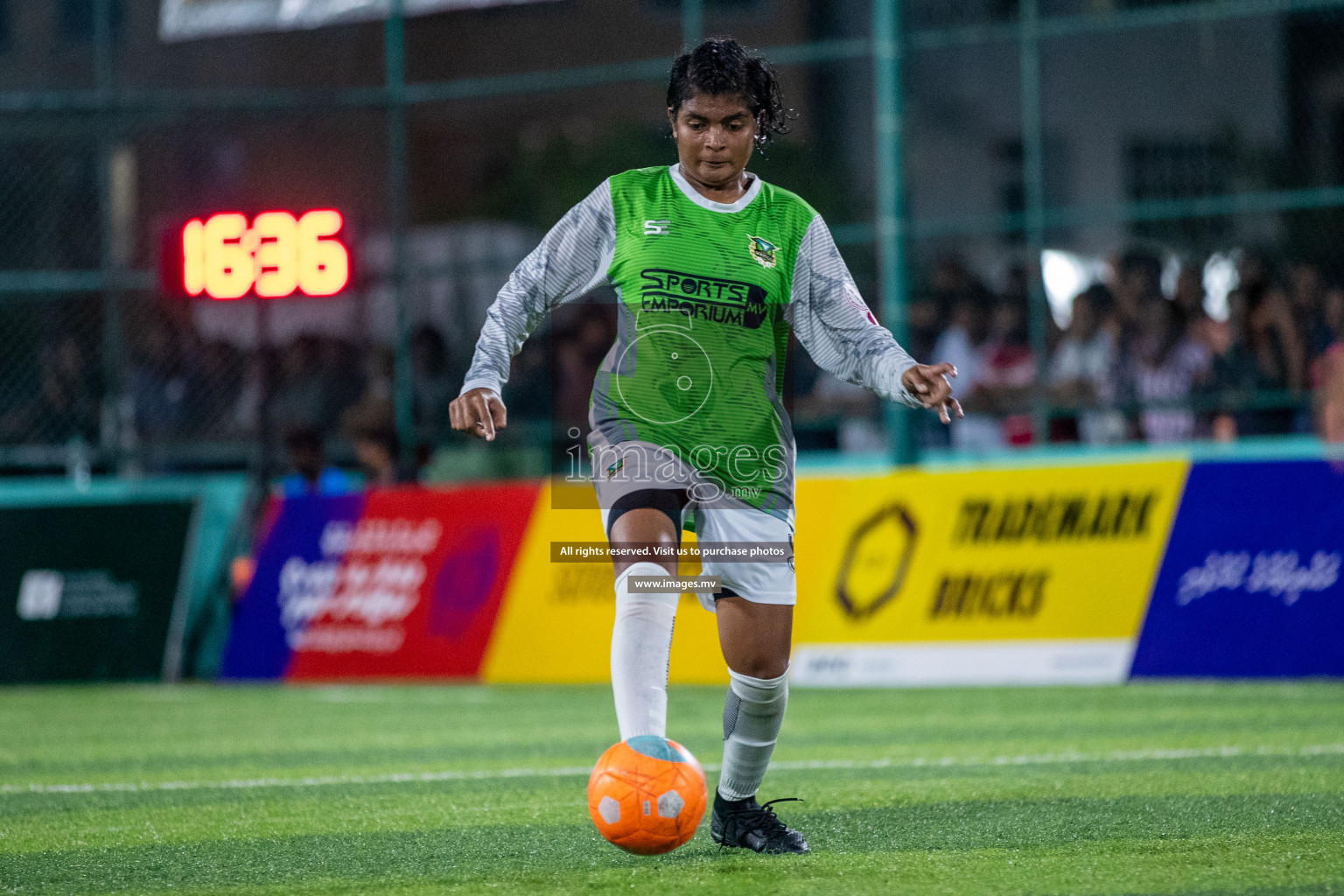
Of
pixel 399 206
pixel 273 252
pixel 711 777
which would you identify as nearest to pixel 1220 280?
pixel 273 252

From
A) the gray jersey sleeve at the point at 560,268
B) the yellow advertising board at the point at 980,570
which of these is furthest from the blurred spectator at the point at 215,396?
the gray jersey sleeve at the point at 560,268

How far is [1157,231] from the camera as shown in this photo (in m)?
15.2

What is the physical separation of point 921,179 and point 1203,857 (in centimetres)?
2100

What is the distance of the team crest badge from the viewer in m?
5.12

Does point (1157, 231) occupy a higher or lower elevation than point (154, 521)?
higher

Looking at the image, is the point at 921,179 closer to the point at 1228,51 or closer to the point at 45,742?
the point at 1228,51

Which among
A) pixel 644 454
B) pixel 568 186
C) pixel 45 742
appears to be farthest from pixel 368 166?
pixel 644 454

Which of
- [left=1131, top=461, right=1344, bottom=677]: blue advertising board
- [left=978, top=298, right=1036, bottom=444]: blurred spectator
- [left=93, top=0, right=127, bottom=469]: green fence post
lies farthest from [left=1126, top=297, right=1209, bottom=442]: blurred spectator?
[left=93, top=0, right=127, bottom=469]: green fence post

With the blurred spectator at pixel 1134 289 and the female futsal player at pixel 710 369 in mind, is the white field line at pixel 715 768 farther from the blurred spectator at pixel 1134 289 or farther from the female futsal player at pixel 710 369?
the blurred spectator at pixel 1134 289

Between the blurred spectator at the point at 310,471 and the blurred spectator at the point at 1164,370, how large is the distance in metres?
5.75

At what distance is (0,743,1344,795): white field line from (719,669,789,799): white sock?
1.96 m

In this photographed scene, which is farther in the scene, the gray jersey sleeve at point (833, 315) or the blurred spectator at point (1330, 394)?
the blurred spectator at point (1330, 394)

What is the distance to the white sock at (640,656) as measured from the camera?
16.0 ft

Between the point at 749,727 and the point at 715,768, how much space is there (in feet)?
6.85
